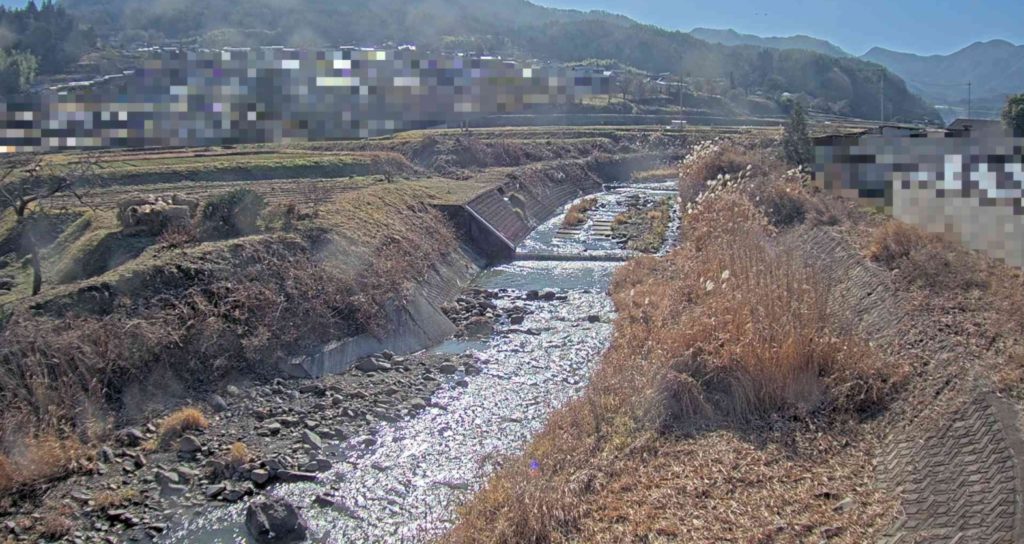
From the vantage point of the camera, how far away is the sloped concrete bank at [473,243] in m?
14.1

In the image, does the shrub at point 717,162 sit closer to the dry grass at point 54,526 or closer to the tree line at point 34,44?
the dry grass at point 54,526

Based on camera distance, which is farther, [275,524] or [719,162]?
[719,162]

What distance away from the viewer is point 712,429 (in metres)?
8.43

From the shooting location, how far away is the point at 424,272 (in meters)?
18.8

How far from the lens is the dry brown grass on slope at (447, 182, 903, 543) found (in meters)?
6.68

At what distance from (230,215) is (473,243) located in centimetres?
913

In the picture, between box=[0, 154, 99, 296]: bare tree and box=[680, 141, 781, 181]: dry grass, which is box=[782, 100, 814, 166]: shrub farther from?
box=[0, 154, 99, 296]: bare tree

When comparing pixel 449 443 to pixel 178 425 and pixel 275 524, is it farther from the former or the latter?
pixel 178 425

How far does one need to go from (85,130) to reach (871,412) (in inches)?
1086

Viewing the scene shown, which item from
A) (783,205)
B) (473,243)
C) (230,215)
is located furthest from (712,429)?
(473,243)

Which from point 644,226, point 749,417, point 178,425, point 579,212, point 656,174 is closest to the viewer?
point 749,417

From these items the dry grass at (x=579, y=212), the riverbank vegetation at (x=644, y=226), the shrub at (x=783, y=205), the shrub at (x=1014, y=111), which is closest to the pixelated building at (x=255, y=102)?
the dry grass at (x=579, y=212)

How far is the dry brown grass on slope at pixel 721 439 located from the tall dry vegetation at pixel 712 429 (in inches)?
0.7

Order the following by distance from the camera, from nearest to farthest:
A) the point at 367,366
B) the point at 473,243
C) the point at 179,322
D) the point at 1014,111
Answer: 1. the point at 179,322
2. the point at 367,366
3. the point at 473,243
4. the point at 1014,111
